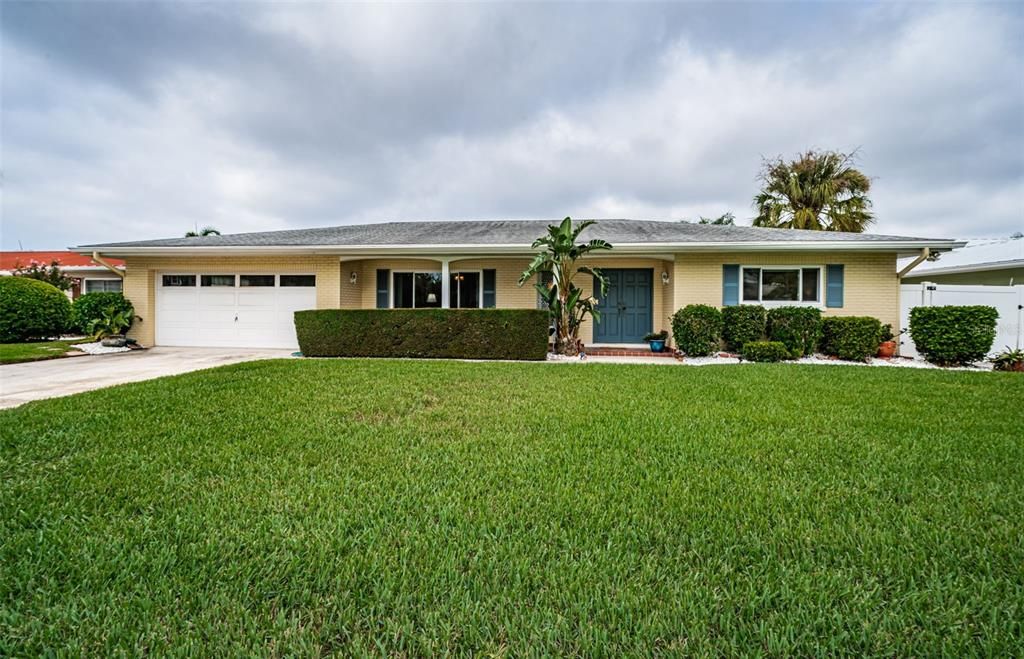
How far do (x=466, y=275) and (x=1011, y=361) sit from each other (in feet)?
38.9

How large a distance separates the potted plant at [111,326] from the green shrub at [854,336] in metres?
17.0

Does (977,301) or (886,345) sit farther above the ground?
(977,301)

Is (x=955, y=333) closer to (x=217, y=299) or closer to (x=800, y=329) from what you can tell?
(x=800, y=329)

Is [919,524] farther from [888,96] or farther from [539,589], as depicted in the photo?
[888,96]

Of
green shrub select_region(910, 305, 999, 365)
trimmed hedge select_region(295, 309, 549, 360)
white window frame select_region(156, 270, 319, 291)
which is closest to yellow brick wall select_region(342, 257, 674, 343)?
white window frame select_region(156, 270, 319, 291)

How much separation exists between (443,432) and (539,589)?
2.40m

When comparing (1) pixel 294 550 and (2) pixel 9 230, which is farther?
(2) pixel 9 230

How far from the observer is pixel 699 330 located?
32.2 feet

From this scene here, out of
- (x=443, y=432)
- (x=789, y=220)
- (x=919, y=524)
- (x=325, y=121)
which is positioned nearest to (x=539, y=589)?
(x=919, y=524)

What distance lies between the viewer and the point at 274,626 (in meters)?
1.62

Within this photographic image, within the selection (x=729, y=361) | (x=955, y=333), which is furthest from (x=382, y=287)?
(x=955, y=333)

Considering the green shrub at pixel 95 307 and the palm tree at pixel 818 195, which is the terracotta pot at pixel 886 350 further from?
the green shrub at pixel 95 307

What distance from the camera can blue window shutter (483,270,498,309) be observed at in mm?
12539

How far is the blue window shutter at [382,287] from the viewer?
13031 mm
